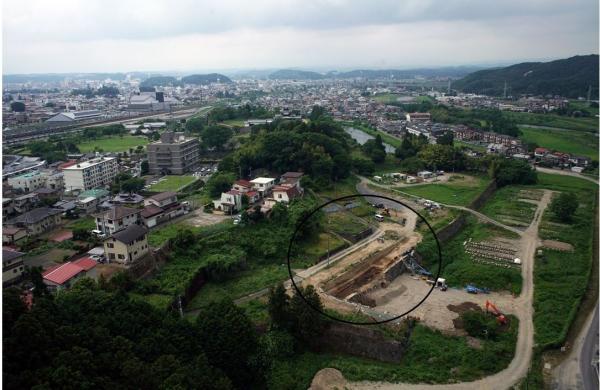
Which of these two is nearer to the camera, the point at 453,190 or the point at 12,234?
the point at 12,234

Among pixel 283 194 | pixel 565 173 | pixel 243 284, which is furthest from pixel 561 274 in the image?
pixel 565 173

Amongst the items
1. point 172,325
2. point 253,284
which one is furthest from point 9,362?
point 253,284

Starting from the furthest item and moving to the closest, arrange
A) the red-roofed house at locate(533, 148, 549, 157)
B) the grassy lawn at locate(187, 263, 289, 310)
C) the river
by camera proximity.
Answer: the river < the red-roofed house at locate(533, 148, 549, 157) < the grassy lawn at locate(187, 263, 289, 310)

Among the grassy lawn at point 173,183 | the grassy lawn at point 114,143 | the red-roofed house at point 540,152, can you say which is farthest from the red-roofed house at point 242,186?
the red-roofed house at point 540,152

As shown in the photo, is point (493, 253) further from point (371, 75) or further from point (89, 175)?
point (371, 75)

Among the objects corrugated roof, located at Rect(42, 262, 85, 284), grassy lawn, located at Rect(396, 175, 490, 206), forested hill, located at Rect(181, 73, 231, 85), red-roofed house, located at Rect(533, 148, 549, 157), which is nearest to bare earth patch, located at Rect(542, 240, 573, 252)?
grassy lawn, located at Rect(396, 175, 490, 206)

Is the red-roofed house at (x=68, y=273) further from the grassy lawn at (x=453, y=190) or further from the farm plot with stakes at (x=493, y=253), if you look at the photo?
the grassy lawn at (x=453, y=190)

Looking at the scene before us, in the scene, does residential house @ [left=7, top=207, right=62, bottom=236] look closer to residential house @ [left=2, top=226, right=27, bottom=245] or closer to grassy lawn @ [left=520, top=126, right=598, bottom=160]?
residential house @ [left=2, top=226, right=27, bottom=245]
